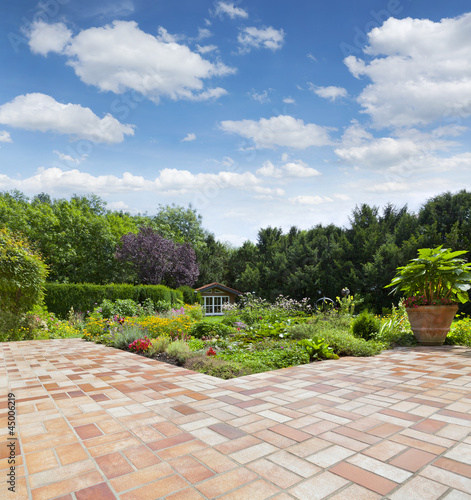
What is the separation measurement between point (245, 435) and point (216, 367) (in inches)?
88.8

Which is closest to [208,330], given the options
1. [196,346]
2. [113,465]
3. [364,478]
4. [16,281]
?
[196,346]

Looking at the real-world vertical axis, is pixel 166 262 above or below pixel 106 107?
below

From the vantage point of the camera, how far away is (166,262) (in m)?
23.3

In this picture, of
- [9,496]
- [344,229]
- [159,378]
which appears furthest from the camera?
[344,229]

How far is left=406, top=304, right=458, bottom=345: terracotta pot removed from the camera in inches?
257

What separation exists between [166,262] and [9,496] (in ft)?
71.6

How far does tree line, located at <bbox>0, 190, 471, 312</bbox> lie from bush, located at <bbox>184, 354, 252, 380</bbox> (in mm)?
12856

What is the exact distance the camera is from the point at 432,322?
6.59 meters

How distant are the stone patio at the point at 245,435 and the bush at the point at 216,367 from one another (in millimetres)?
248

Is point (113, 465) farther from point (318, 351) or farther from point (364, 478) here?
point (318, 351)

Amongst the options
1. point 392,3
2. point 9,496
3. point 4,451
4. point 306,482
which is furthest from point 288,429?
point 392,3

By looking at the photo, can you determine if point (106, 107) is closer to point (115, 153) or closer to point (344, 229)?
point (115, 153)

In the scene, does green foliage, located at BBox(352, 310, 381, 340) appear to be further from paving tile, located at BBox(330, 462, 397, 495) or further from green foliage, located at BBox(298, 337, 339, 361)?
paving tile, located at BBox(330, 462, 397, 495)

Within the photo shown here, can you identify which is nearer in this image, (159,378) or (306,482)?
(306,482)
